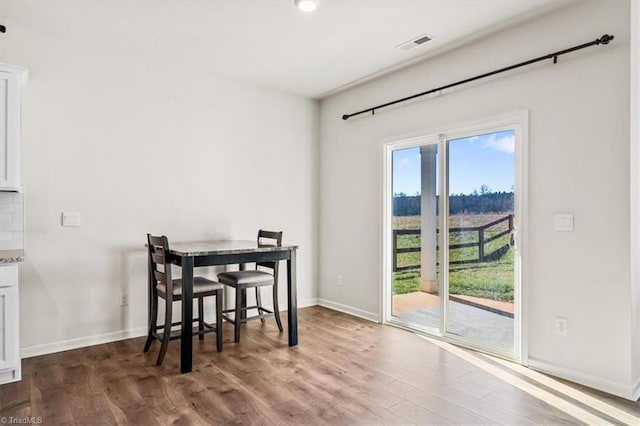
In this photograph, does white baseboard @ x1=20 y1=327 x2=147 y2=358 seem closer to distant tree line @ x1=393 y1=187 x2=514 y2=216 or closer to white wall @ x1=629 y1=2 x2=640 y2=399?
distant tree line @ x1=393 y1=187 x2=514 y2=216

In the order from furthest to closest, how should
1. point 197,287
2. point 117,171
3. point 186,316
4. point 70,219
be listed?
1. point 117,171
2. point 70,219
3. point 197,287
4. point 186,316

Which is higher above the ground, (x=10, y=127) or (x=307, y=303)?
(x=10, y=127)

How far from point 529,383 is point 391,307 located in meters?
1.66

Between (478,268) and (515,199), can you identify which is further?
(478,268)

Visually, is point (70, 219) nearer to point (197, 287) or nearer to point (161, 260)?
point (161, 260)

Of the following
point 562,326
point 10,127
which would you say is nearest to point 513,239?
point 562,326

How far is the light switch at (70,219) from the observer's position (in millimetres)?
3318

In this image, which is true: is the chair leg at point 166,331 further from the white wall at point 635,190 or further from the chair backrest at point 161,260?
the white wall at point 635,190

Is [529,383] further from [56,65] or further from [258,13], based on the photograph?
[56,65]

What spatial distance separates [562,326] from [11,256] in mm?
3888

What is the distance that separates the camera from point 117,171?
141 inches

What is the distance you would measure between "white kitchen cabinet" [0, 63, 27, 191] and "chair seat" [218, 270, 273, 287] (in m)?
1.72

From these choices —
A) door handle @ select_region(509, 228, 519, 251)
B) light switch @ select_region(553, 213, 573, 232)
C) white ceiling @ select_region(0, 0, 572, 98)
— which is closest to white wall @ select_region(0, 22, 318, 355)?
white ceiling @ select_region(0, 0, 572, 98)

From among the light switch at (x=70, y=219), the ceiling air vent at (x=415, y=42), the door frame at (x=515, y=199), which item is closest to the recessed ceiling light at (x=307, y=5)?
the ceiling air vent at (x=415, y=42)
